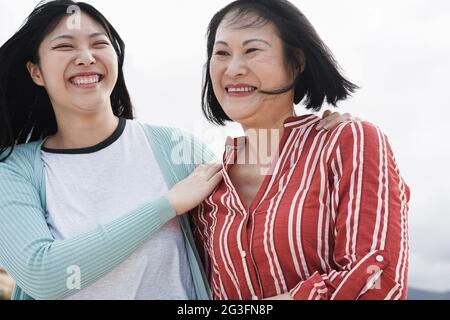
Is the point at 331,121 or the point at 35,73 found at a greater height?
the point at 35,73

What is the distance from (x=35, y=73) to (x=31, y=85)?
0.39 feet

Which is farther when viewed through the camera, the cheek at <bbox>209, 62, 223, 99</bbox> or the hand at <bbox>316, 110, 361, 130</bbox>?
the cheek at <bbox>209, 62, 223, 99</bbox>

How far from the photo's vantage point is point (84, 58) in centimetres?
274

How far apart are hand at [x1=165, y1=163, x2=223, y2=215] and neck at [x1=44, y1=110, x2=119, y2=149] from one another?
18.4 inches

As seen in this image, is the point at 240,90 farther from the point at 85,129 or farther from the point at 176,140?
the point at 85,129

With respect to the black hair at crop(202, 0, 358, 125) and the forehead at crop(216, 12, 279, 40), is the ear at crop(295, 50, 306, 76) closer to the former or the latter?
the black hair at crop(202, 0, 358, 125)

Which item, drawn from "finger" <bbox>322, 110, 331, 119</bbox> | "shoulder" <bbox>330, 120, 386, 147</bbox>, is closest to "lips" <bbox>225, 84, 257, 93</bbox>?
"finger" <bbox>322, 110, 331, 119</bbox>

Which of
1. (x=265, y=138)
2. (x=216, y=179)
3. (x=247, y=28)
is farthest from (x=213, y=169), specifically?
(x=247, y=28)

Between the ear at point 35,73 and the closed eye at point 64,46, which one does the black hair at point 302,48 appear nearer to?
the closed eye at point 64,46

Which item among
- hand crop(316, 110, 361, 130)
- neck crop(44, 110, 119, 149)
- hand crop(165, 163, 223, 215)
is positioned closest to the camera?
hand crop(316, 110, 361, 130)

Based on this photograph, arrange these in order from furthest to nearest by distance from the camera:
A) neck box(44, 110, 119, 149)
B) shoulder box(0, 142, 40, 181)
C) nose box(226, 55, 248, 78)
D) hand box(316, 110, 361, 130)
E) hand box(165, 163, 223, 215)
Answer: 1. neck box(44, 110, 119, 149)
2. shoulder box(0, 142, 40, 181)
3. hand box(165, 163, 223, 215)
4. nose box(226, 55, 248, 78)
5. hand box(316, 110, 361, 130)

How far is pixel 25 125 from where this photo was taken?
3062 mm

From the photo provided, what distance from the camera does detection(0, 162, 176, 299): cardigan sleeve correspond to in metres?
2.45

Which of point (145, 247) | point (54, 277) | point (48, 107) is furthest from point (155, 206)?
point (48, 107)
